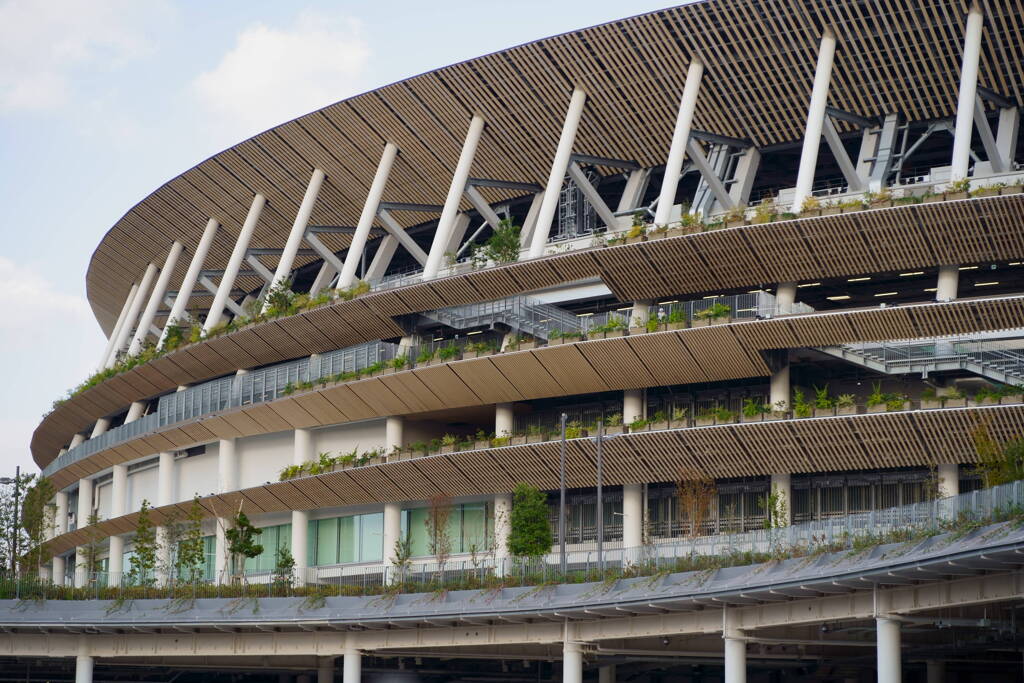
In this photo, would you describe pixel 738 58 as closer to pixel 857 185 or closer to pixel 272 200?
pixel 857 185

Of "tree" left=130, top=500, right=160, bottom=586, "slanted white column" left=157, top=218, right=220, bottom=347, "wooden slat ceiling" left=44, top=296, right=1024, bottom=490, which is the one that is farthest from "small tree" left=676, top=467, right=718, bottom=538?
"slanted white column" left=157, top=218, right=220, bottom=347

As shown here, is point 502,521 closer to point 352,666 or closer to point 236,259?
point 352,666

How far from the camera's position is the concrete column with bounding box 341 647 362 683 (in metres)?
49.9

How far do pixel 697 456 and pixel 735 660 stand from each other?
47.6ft

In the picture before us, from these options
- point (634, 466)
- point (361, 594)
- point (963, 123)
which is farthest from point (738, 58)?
point (361, 594)

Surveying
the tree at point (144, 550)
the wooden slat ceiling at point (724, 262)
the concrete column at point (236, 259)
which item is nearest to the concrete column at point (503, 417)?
the wooden slat ceiling at point (724, 262)

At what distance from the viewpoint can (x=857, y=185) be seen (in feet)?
184

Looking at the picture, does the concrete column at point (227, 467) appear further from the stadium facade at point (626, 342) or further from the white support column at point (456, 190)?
the white support column at point (456, 190)

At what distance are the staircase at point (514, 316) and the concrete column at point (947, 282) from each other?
43.5 feet

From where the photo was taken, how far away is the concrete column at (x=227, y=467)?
70.2 meters

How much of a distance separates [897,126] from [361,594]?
26.8m

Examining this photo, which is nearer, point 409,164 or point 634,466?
point 634,466

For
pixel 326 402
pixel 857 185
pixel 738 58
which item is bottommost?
pixel 326 402

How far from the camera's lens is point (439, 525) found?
5969 cm
